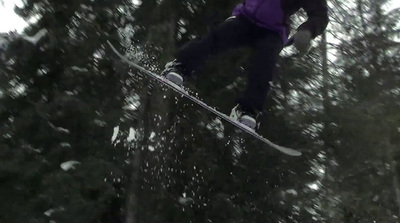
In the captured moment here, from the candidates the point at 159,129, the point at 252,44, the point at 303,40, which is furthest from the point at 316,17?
the point at 159,129

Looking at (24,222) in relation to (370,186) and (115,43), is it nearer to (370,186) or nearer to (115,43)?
(115,43)

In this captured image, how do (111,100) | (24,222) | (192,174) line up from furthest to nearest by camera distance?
(192,174), (111,100), (24,222)

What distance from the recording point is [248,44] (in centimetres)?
513

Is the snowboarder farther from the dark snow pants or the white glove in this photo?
the white glove

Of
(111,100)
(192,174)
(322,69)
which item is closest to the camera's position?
(111,100)

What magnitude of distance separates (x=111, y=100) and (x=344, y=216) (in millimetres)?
5096

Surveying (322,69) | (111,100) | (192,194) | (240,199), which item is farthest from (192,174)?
(322,69)

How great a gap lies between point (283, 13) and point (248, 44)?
0.52 metres

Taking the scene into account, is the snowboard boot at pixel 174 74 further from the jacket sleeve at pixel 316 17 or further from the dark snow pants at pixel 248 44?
the jacket sleeve at pixel 316 17

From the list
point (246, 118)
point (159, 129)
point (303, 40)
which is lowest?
point (159, 129)

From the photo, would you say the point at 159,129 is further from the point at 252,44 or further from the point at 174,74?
the point at 252,44

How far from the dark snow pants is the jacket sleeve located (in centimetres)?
51

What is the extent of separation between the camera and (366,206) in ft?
28.6

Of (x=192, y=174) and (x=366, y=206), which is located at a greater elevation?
(x=192, y=174)
